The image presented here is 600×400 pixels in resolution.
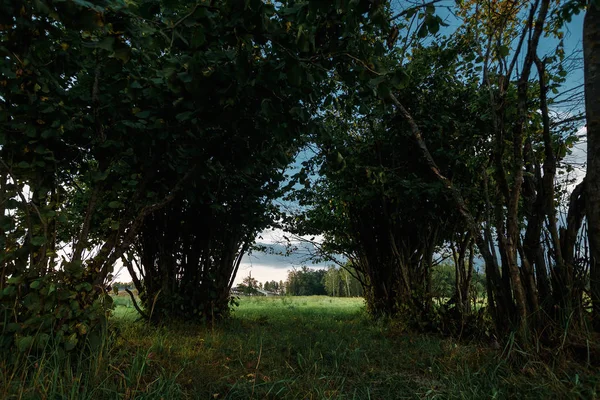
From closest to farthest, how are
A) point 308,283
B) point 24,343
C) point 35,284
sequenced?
point 24,343
point 35,284
point 308,283

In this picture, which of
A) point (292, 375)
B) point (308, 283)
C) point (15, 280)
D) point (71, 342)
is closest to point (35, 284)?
point (15, 280)

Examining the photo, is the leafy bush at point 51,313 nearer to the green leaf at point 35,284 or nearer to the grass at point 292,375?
the green leaf at point 35,284

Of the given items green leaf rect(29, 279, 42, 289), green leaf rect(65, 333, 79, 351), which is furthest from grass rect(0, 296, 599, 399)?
green leaf rect(29, 279, 42, 289)

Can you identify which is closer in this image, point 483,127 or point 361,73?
point 361,73

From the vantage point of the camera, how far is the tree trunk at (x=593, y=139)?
2.77 metres

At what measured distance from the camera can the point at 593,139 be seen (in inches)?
112

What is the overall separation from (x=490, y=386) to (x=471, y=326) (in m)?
2.35

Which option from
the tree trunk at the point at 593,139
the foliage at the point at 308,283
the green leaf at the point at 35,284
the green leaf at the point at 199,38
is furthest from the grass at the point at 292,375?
the foliage at the point at 308,283

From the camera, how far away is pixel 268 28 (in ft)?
7.52

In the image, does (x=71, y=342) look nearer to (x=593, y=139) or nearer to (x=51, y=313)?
(x=51, y=313)

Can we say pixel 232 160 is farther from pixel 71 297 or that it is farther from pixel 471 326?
pixel 471 326

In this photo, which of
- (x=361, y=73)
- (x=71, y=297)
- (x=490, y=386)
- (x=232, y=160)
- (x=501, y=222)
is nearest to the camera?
(x=361, y=73)

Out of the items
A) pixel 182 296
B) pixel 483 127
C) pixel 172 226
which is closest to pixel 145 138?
pixel 172 226

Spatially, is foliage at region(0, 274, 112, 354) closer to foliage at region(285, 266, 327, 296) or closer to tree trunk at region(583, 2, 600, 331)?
tree trunk at region(583, 2, 600, 331)
